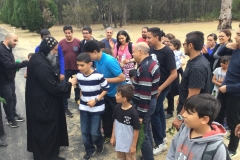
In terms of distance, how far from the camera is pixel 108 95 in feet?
13.0

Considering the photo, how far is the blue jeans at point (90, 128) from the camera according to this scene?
3646mm

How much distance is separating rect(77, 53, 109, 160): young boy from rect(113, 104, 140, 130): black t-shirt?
52 cm

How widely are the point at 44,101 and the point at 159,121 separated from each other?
5.96ft

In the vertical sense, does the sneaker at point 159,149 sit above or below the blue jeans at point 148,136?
below

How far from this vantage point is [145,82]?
9.59 ft

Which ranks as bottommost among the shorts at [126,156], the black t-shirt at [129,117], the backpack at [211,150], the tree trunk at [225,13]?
the shorts at [126,156]

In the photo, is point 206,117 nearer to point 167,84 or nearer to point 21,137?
point 167,84

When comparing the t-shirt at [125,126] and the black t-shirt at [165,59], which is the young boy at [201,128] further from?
the black t-shirt at [165,59]

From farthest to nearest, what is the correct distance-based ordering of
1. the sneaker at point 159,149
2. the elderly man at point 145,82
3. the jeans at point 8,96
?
the jeans at point 8,96 → the sneaker at point 159,149 → the elderly man at point 145,82

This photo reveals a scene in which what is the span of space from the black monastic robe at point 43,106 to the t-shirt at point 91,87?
9.2 inches

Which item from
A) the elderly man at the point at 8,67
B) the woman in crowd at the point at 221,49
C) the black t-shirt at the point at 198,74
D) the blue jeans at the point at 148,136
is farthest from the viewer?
the elderly man at the point at 8,67

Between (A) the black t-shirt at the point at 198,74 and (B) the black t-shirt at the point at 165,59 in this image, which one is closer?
(A) the black t-shirt at the point at 198,74

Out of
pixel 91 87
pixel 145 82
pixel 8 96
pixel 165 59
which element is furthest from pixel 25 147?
pixel 165 59

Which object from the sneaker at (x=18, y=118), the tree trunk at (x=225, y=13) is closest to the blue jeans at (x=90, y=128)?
the sneaker at (x=18, y=118)
